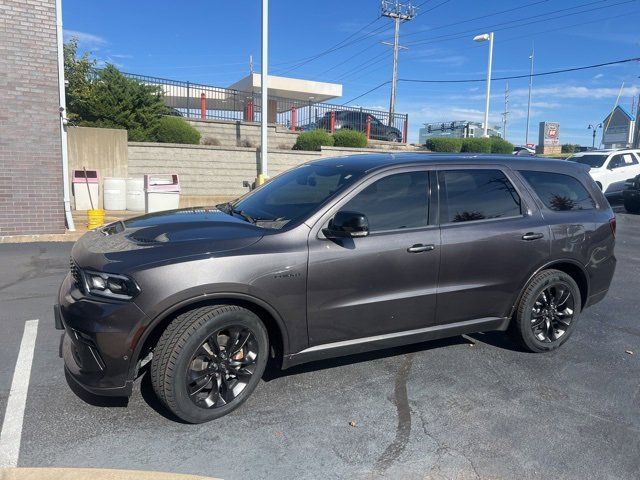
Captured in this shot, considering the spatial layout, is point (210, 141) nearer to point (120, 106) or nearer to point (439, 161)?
point (120, 106)

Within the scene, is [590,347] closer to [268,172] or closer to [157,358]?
[157,358]

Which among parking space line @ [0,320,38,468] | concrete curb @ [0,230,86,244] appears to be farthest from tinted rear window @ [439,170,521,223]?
concrete curb @ [0,230,86,244]

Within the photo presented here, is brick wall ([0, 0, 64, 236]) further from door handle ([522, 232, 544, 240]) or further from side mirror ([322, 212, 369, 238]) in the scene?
door handle ([522, 232, 544, 240])

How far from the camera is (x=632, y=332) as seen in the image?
17.4 ft

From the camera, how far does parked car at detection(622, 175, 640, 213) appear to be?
15867 millimetres

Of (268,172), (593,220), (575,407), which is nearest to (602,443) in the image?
(575,407)

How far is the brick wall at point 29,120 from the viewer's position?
9.02 m

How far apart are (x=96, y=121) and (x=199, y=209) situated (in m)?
11.3

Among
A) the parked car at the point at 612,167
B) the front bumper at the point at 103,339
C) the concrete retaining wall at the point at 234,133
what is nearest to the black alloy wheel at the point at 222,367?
the front bumper at the point at 103,339

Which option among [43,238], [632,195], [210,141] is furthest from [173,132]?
[632,195]

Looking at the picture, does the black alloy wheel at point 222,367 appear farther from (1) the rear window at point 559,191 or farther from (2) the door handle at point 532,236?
(1) the rear window at point 559,191

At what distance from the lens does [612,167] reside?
17.5 meters

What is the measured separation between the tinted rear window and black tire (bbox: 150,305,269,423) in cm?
179

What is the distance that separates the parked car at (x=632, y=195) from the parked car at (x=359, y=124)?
1049 centimetres
